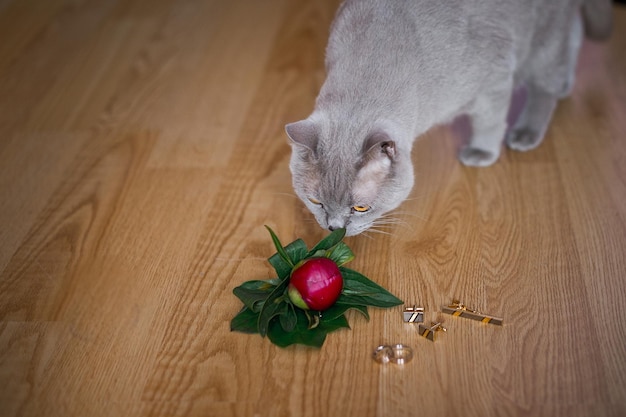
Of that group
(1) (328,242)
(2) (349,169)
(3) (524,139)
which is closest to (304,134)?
(2) (349,169)

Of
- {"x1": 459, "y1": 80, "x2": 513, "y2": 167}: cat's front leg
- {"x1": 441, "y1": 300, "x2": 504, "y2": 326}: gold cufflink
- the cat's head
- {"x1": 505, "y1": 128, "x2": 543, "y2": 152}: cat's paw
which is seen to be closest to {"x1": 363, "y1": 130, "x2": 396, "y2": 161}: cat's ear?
the cat's head

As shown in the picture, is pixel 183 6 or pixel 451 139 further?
pixel 183 6

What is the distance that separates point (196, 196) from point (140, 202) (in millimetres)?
144

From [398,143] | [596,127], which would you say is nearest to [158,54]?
[398,143]

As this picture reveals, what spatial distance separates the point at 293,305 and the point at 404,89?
542 mm

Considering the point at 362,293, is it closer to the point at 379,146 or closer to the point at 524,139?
the point at 379,146

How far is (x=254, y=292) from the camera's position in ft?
4.54

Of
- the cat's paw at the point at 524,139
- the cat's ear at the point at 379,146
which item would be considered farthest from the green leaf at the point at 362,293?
the cat's paw at the point at 524,139

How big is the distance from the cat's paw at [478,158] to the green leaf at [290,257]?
64 centimetres

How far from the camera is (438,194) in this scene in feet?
5.75

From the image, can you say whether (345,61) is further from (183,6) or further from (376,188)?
(183,6)

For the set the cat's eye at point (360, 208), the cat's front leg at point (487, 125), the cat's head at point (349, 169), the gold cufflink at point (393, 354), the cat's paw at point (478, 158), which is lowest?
the gold cufflink at point (393, 354)

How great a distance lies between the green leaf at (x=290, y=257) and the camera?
4.56 ft

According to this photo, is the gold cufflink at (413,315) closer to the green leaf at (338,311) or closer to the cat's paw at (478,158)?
the green leaf at (338,311)
